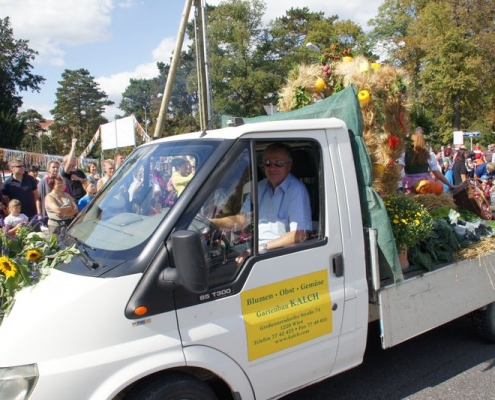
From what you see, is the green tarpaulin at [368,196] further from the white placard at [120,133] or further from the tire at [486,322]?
the white placard at [120,133]

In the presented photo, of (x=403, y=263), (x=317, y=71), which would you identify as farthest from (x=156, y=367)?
(x=317, y=71)

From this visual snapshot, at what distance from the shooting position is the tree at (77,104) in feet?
280

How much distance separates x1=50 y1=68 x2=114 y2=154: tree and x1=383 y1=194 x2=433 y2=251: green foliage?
86.3 m

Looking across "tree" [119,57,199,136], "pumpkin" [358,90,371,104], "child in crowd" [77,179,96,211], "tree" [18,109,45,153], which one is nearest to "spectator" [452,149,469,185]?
"pumpkin" [358,90,371,104]

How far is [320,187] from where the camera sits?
9.46 feet

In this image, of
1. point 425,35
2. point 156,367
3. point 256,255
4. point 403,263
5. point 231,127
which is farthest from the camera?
point 425,35

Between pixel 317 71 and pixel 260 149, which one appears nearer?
pixel 260 149

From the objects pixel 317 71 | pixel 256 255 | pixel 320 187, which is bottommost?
pixel 256 255

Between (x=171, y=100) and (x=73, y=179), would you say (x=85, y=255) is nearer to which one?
(x=73, y=179)

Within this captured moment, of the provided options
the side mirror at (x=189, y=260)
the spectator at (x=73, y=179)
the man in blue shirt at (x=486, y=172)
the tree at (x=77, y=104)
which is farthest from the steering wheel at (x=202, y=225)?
the tree at (x=77, y=104)

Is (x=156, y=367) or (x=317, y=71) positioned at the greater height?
(x=317, y=71)

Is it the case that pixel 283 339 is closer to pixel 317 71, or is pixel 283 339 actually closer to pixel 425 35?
pixel 317 71

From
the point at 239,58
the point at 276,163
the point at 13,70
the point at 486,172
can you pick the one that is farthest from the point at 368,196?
the point at 13,70

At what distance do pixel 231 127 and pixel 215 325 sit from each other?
118 cm
